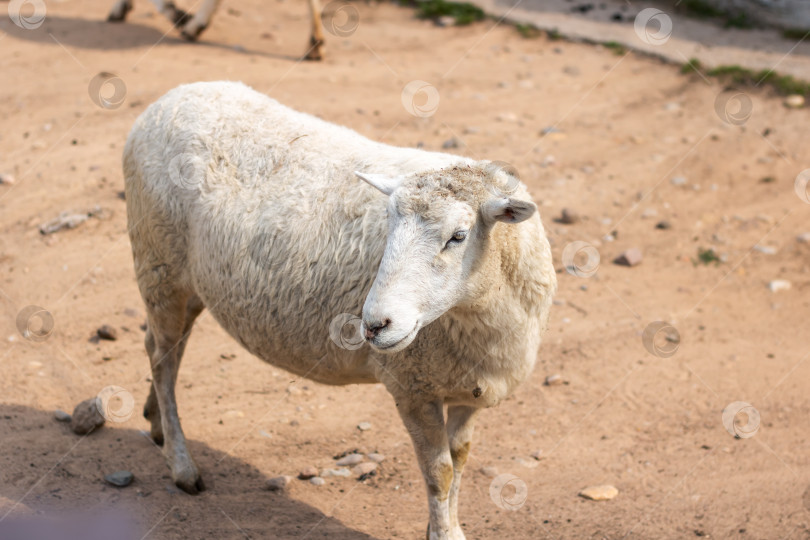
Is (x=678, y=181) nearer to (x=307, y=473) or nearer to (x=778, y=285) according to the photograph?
(x=778, y=285)

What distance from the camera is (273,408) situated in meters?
5.77

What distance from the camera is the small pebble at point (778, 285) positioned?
23.3 ft

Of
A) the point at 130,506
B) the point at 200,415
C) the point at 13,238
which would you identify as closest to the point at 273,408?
the point at 200,415

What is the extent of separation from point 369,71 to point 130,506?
23.3ft

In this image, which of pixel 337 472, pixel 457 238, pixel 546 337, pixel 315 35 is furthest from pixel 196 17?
pixel 457 238

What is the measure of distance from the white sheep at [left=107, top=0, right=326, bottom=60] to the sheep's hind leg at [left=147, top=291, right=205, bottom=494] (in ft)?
21.1

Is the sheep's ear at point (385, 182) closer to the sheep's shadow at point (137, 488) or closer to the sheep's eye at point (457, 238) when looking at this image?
the sheep's eye at point (457, 238)

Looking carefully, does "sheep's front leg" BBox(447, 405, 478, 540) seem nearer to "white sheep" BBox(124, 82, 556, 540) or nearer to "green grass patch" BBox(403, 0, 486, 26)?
"white sheep" BBox(124, 82, 556, 540)

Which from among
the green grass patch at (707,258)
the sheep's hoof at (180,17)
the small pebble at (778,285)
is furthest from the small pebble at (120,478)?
the sheep's hoof at (180,17)

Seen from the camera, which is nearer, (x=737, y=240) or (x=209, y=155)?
(x=209, y=155)

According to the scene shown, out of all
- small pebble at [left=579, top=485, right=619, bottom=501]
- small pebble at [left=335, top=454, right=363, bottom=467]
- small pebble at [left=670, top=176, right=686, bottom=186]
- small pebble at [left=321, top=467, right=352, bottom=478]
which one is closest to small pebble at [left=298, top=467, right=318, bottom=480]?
small pebble at [left=321, top=467, right=352, bottom=478]

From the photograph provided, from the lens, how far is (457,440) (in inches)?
176

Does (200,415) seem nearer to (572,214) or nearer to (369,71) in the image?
(572,214)

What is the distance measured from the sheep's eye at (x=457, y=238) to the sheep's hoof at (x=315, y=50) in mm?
7903
